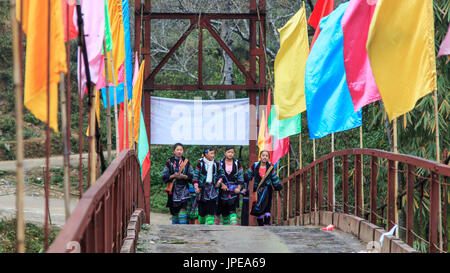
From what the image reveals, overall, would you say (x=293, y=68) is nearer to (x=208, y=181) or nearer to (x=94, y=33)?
(x=208, y=181)

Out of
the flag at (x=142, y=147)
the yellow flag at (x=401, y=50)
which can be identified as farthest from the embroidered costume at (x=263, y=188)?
the yellow flag at (x=401, y=50)

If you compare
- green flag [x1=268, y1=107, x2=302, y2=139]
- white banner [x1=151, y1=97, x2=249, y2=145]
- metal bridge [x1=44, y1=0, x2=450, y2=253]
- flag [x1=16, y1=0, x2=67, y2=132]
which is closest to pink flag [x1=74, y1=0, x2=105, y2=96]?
metal bridge [x1=44, y1=0, x2=450, y2=253]

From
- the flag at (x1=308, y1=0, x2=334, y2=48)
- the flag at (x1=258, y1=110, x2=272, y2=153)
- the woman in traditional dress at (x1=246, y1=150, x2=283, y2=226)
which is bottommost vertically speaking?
the woman in traditional dress at (x1=246, y1=150, x2=283, y2=226)

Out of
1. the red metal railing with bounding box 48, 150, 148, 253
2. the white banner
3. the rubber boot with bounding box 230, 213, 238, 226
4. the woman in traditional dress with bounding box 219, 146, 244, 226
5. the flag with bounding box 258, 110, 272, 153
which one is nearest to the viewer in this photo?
the red metal railing with bounding box 48, 150, 148, 253

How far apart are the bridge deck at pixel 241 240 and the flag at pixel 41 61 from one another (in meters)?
3.16

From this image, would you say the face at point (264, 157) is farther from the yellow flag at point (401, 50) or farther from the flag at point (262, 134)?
the yellow flag at point (401, 50)

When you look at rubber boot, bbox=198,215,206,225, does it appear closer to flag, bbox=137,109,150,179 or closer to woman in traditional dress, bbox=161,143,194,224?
woman in traditional dress, bbox=161,143,194,224

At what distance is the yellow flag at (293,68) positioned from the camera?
11.5 m

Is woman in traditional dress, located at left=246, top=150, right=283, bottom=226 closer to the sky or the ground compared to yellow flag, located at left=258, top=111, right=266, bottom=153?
closer to the ground

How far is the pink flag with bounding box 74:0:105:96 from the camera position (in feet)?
20.5

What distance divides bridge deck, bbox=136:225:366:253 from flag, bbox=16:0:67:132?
3.16m

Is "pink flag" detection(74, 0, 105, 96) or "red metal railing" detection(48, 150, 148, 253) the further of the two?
"pink flag" detection(74, 0, 105, 96)

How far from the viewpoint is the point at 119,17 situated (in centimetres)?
870

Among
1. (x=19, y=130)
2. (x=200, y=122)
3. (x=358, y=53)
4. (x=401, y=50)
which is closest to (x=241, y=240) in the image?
(x=358, y=53)
